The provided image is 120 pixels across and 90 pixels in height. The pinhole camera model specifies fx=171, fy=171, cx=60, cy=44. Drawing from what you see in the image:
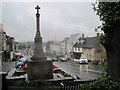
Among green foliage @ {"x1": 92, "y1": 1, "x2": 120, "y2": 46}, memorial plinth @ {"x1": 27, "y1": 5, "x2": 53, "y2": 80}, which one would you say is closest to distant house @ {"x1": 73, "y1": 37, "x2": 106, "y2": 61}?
memorial plinth @ {"x1": 27, "y1": 5, "x2": 53, "y2": 80}

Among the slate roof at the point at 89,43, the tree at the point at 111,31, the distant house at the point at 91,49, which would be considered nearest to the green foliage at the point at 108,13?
the tree at the point at 111,31

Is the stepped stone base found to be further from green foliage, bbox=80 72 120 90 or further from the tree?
the tree

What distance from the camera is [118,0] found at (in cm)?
509

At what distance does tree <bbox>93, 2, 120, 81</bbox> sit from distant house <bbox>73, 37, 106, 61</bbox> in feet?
97.8

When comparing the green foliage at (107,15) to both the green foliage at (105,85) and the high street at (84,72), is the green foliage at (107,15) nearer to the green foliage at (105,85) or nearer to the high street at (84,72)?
the green foliage at (105,85)

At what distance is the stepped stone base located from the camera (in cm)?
917

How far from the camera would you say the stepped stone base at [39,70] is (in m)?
9.17

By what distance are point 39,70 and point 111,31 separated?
15.4 ft

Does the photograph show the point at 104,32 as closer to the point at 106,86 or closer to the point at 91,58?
the point at 106,86

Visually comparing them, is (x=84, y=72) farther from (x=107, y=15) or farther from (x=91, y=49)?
(x=91, y=49)

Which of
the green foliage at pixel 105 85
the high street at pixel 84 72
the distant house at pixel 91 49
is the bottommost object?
the high street at pixel 84 72

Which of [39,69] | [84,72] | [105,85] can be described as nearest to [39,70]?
[39,69]

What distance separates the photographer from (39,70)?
922cm

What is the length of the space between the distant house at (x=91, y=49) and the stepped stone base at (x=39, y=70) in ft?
90.0
